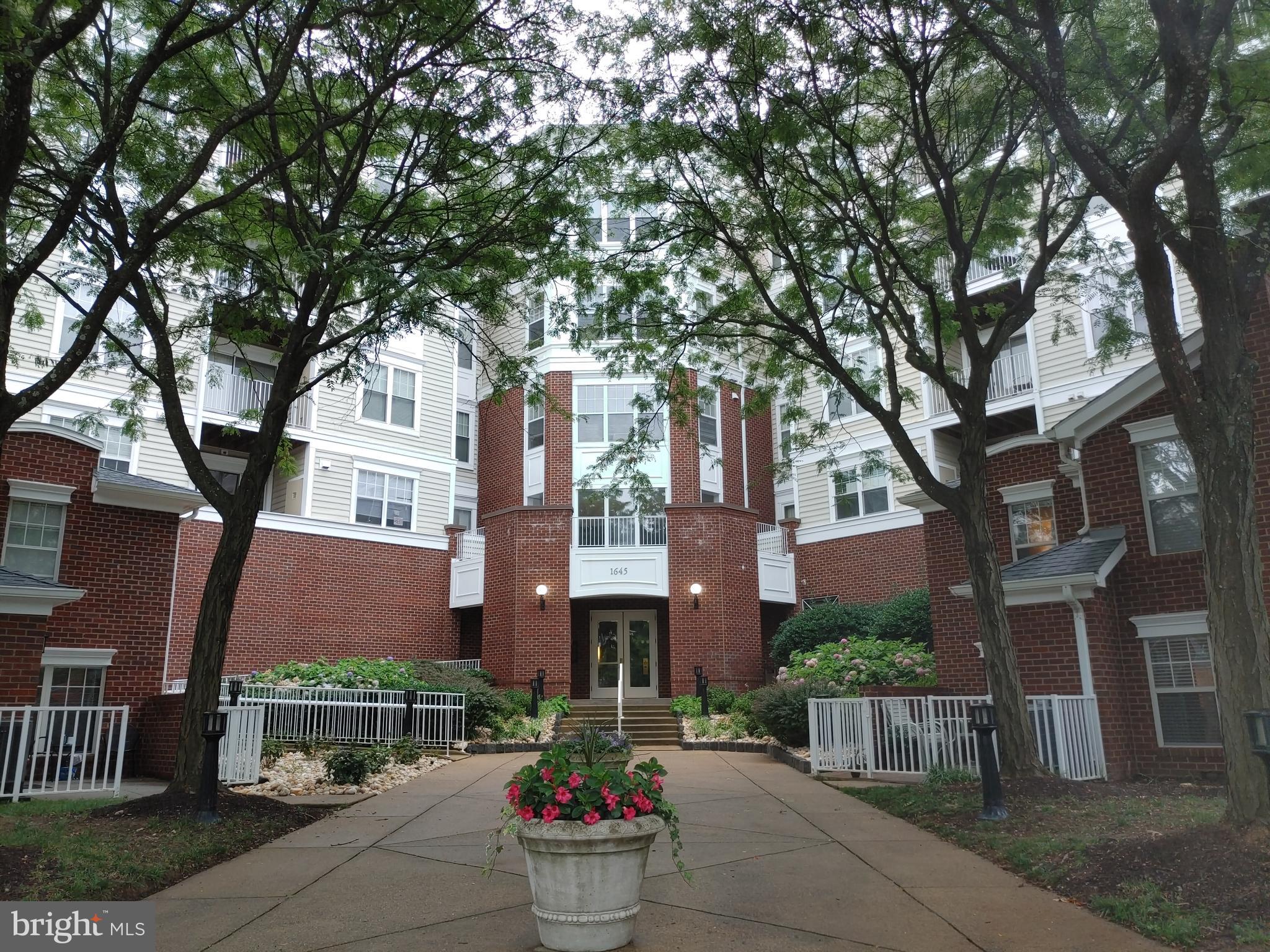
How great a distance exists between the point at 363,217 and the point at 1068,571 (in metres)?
10.9

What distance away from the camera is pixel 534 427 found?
2597 centimetres

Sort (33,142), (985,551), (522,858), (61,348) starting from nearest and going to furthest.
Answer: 1. (522,858)
2. (33,142)
3. (985,551)
4. (61,348)

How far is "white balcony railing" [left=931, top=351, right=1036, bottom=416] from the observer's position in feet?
70.8

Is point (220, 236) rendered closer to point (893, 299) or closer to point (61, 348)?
point (893, 299)

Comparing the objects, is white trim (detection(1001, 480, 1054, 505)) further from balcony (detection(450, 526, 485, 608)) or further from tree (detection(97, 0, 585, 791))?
balcony (detection(450, 526, 485, 608))

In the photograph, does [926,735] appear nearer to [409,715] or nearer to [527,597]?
[409,715]

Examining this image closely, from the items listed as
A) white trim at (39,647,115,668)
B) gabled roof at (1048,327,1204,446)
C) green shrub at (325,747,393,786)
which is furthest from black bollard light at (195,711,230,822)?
gabled roof at (1048,327,1204,446)

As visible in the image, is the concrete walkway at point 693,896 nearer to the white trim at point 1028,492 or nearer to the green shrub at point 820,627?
the white trim at point 1028,492

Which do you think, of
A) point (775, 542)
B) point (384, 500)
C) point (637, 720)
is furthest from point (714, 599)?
point (384, 500)

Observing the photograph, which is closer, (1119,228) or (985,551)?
(985,551)

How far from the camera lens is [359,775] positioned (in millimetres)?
12531

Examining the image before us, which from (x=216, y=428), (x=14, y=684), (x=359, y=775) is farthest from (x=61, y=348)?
(x=359, y=775)

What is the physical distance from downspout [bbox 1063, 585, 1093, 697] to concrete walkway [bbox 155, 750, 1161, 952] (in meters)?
4.45

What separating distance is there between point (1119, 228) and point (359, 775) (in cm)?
1963
